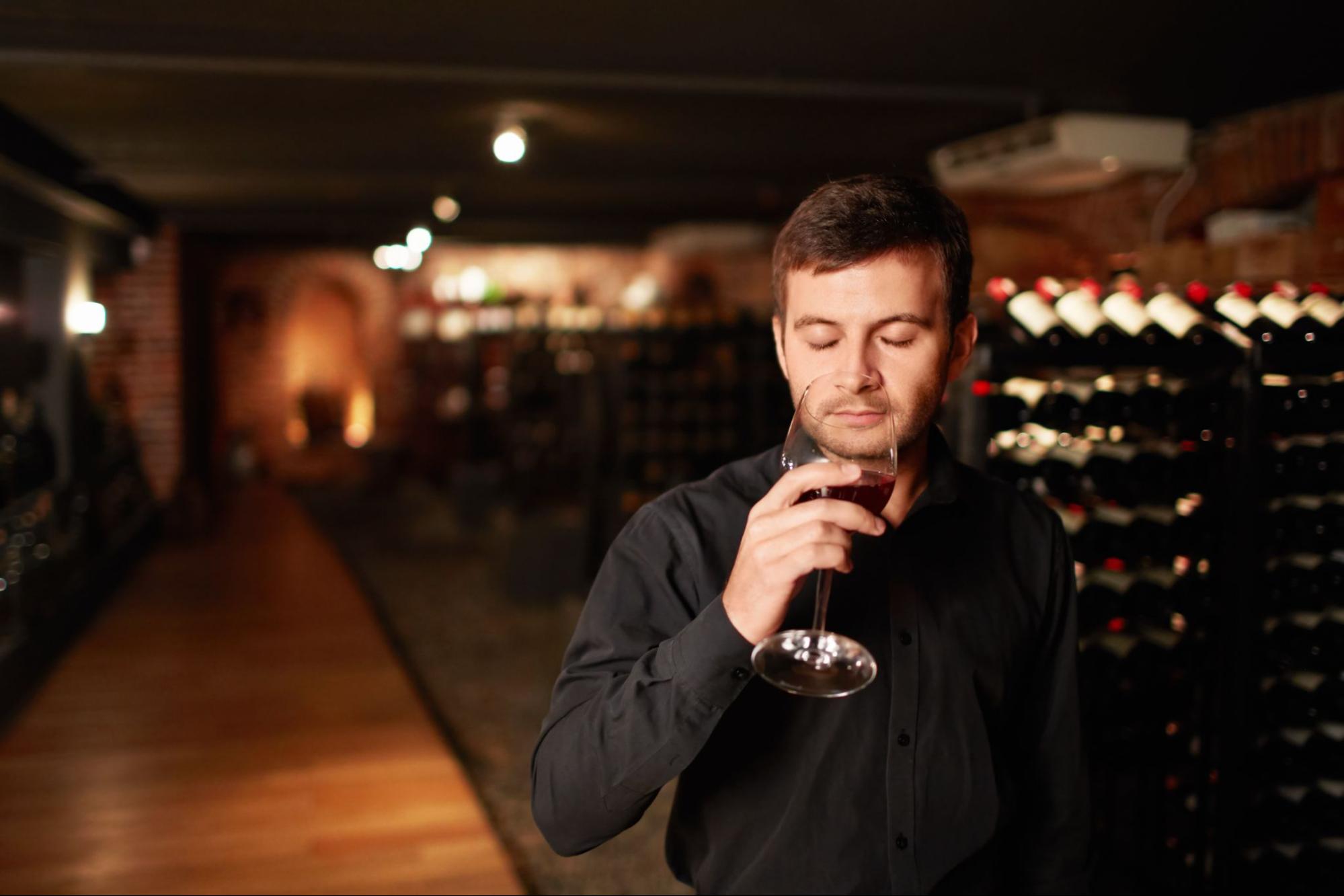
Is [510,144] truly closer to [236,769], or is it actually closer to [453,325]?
[236,769]

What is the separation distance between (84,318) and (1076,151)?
5.51m

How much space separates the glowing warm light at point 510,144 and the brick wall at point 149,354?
4.48m

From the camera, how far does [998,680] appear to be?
49.6 inches

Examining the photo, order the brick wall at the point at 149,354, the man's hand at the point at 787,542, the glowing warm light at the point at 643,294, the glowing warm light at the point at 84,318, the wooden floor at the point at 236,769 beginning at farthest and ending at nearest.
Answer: the glowing warm light at the point at 643,294 → the brick wall at the point at 149,354 → the glowing warm light at the point at 84,318 → the wooden floor at the point at 236,769 → the man's hand at the point at 787,542

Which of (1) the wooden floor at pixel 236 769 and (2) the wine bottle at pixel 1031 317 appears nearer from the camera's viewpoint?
(2) the wine bottle at pixel 1031 317

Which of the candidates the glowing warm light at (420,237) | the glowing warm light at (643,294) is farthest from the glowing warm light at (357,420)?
the glowing warm light at (420,237)

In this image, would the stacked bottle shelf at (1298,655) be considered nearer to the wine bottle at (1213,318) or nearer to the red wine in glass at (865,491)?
the wine bottle at (1213,318)

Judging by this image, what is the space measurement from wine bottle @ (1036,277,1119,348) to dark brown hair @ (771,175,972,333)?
1227 mm

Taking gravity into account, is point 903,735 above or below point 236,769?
above

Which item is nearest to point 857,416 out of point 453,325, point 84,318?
point 84,318

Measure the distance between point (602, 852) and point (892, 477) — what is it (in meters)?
2.40

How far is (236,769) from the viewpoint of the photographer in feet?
11.5

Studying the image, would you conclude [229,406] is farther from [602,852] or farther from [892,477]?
[892,477]

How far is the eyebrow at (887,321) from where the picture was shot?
3.70ft
